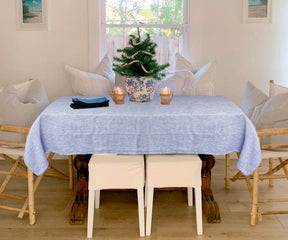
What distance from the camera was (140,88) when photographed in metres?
3.34

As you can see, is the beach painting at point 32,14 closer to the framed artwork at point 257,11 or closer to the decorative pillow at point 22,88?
the decorative pillow at point 22,88

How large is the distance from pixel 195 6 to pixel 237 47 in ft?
2.04

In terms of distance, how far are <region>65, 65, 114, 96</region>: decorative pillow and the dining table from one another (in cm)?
114

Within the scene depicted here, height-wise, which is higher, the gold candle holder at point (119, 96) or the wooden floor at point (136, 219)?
the gold candle holder at point (119, 96)

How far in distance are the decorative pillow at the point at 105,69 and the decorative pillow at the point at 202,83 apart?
29.7 inches

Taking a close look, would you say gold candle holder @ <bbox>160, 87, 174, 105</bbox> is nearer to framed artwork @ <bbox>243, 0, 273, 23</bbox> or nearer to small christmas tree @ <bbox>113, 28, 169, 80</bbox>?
small christmas tree @ <bbox>113, 28, 169, 80</bbox>

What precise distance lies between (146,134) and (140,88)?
1.71 feet

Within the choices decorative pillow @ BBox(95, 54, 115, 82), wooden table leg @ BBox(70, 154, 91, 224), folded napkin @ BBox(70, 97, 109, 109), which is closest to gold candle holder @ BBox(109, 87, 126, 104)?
folded napkin @ BBox(70, 97, 109, 109)

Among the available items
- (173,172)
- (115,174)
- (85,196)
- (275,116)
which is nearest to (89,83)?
(85,196)

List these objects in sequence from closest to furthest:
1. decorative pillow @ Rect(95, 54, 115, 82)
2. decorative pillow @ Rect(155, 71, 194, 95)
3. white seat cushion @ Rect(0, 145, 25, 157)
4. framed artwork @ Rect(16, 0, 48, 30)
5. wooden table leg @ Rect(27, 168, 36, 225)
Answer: wooden table leg @ Rect(27, 168, 36, 225) < white seat cushion @ Rect(0, 145, 25, 157) < decorative pillow @ Rect(155, 71, 194, 95) < decorative pillow @ Rect(95, 54, 115, 82) < framed artwork @ Rect(16, 0, 48, 30)

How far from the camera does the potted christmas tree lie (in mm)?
3271

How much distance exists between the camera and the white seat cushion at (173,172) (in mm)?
2875

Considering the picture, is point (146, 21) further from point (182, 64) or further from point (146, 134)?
point (146, 134)

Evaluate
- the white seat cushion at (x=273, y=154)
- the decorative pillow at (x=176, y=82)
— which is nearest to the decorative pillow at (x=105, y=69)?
the decorative pillow at (x=176, y=82)
